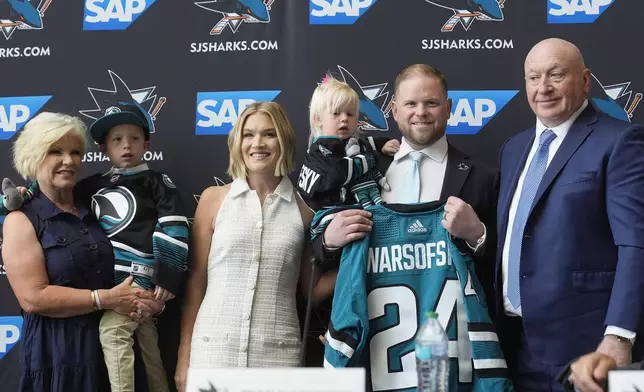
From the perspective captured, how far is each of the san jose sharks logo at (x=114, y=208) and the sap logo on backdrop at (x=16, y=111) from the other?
695 millimetres

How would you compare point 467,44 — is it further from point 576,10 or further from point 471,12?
point 576,10

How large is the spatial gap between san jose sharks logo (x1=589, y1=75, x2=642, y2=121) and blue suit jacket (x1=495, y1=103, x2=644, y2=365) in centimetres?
80

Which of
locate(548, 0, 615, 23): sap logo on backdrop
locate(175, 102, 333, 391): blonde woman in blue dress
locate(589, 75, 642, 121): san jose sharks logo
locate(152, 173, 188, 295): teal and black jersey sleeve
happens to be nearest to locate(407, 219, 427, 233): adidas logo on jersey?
locate(175, 102, 333, 391): blonde woman in blue dress

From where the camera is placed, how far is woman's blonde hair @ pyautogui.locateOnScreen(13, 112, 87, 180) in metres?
2.97

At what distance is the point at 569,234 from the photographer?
7.82 ft

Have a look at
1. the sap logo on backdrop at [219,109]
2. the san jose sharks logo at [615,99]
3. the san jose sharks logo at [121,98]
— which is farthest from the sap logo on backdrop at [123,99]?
the san jose sharks logo at [615,99]

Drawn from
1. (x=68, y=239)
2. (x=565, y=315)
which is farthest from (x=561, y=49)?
(x=68, y=239)

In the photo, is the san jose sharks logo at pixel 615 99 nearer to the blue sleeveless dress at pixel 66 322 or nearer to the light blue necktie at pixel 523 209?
the light blue necktie at pixel 523 209

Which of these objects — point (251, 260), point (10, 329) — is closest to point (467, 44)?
point (251, 260)

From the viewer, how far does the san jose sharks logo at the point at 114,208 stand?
2.98 meters

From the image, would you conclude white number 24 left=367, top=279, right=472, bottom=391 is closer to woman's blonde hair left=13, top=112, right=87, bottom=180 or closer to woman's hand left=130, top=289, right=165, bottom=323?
woman's hand left=130, top=289, right=165, bottom=323

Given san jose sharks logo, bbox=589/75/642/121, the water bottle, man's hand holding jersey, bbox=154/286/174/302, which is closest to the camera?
the water bottle

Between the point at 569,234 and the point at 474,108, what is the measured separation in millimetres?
1050

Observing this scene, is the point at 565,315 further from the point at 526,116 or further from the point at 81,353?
the point at 81,353
